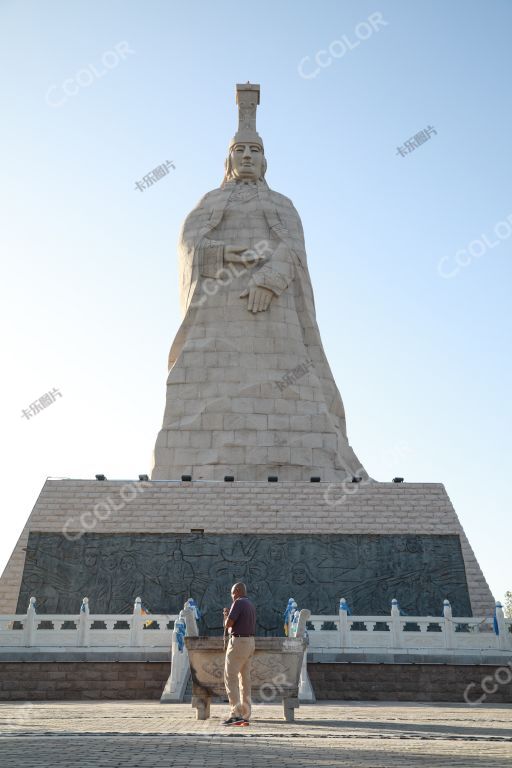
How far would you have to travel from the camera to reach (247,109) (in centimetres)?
2223

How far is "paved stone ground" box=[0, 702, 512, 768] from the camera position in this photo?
155 inches

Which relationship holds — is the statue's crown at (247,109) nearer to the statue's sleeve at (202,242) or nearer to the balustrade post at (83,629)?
the statue's sleeve at (202,242)

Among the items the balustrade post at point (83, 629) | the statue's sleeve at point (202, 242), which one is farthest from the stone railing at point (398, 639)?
the statue's sleeve at point (202, 242)

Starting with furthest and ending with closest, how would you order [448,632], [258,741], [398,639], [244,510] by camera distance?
1. [244,510]
2. [448,632]
3. [398,639]
4. [258,741]

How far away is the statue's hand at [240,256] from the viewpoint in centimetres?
2036

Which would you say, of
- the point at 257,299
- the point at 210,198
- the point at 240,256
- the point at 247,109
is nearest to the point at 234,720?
the point at 257,299

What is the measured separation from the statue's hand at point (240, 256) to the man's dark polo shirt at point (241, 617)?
14703mm

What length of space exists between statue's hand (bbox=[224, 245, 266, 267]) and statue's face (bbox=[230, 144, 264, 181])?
2404 millimetres

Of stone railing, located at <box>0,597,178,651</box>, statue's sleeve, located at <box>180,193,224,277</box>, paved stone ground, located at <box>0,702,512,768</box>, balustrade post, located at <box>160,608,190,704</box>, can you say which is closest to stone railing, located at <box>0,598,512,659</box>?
stone railing, located at <box>0,597,178,651</box>

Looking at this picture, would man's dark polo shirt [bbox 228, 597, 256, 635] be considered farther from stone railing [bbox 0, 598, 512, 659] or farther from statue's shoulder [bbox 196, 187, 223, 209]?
statue's shoulder [bbox 196, 187, 223, 209]

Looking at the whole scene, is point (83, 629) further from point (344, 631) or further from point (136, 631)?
point (344, 631)

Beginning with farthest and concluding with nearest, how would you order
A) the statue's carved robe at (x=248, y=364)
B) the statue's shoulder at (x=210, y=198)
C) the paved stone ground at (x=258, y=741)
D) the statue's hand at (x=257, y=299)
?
the statue's shoulder at (x=210, y=198) < the statue's hand at (x=257, y=299) < the statue's carved robe at (x=248, y=364) < the paved stone ground at (x=258, y=741)

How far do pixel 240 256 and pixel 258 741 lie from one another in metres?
16.2

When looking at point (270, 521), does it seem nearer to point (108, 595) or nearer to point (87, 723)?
point (108, 595)
